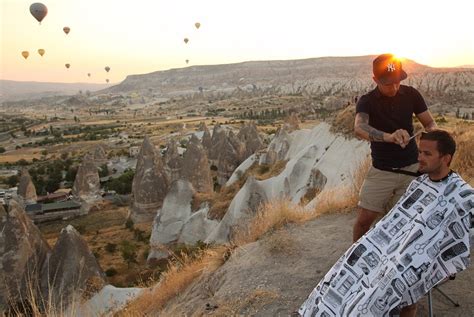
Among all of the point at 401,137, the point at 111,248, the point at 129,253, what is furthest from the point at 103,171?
the point at 401,137

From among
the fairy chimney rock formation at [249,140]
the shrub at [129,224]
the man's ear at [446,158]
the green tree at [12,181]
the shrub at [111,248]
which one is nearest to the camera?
the man's ear at [446,158]

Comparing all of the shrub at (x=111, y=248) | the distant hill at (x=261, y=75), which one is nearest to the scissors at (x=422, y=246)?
the shrub at (x=111, y=248)

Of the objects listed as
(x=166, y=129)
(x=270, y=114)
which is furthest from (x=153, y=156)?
(x=270, y=114)

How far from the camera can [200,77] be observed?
17300cm

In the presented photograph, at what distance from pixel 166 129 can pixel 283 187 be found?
52.4 metres

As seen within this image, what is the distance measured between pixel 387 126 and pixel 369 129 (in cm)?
18

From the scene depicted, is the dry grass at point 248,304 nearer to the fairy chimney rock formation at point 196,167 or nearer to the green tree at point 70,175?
the fairy chimney rock formation at point 196,167

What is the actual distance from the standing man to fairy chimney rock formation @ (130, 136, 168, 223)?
1647 centimetres

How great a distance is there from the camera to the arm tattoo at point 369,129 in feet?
8.66

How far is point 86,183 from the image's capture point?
963 inches

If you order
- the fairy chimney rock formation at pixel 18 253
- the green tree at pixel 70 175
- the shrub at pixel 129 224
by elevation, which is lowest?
the green tree at pixel 70 175

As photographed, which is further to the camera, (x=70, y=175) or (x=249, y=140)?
(x=70, y=175)

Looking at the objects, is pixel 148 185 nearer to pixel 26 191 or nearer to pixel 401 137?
pixel 26 191

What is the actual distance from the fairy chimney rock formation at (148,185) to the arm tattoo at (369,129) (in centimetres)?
1653
